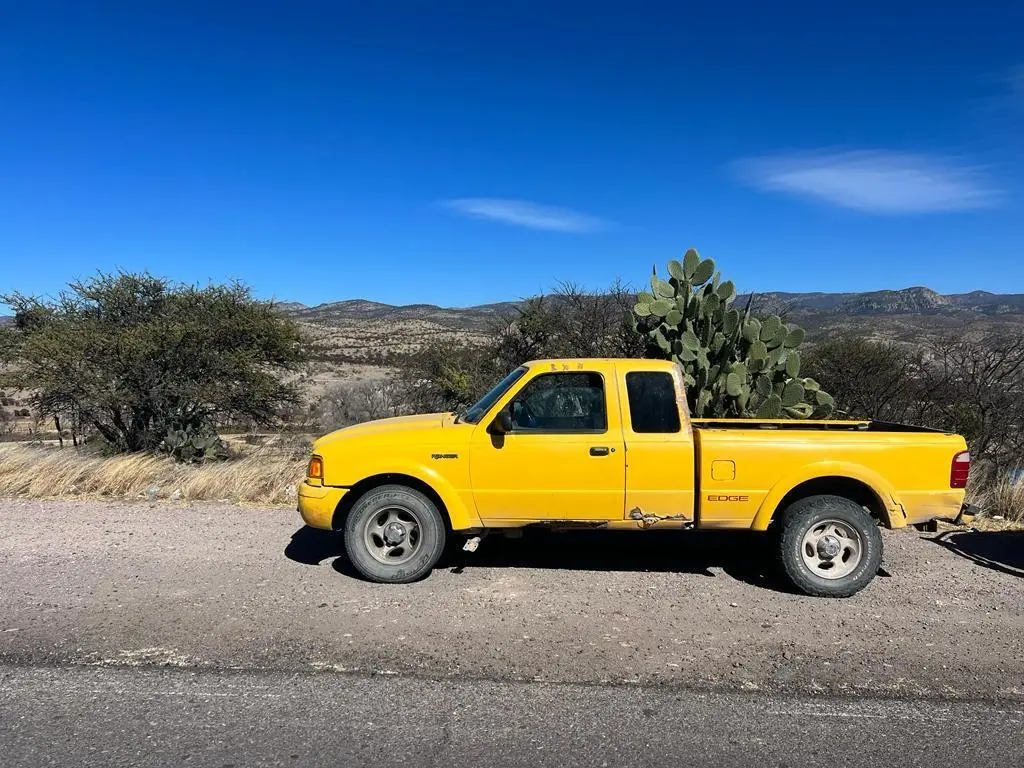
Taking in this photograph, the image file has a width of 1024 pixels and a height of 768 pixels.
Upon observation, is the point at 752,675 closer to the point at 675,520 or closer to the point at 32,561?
the point at 675,520

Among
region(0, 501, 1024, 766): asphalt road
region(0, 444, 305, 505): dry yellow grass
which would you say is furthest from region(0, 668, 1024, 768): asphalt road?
region(0, 444, 305, 505): dry yellow grass

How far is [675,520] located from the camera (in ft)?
18.9

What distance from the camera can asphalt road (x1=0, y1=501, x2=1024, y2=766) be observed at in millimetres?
3471

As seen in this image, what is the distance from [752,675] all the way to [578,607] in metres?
1.38

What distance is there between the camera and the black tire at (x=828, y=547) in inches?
216

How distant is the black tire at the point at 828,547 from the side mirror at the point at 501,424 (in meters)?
2.28

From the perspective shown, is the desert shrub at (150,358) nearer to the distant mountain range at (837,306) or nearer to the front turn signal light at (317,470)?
the distant mountain range at (837,306)

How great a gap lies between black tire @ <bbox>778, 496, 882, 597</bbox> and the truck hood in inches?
113

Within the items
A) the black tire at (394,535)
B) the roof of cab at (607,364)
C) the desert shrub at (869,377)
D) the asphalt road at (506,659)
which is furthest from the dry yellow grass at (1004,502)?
the black tire at (394,535)

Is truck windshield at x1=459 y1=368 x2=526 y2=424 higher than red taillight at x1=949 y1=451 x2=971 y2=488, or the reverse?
truck windshield at x1=459 y1=368 x2=526 y2=424

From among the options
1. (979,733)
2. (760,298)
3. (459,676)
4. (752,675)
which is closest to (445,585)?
(459,676)

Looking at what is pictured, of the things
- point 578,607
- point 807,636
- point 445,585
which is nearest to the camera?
point 807,636

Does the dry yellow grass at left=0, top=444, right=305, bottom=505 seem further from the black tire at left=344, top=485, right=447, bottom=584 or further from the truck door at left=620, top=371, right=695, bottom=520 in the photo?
the truck door at left=620, top=371, right=695, bottom=520

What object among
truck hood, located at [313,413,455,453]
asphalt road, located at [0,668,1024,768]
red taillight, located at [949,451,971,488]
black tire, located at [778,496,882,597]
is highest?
truck hood, located at [313,413,455,453]
